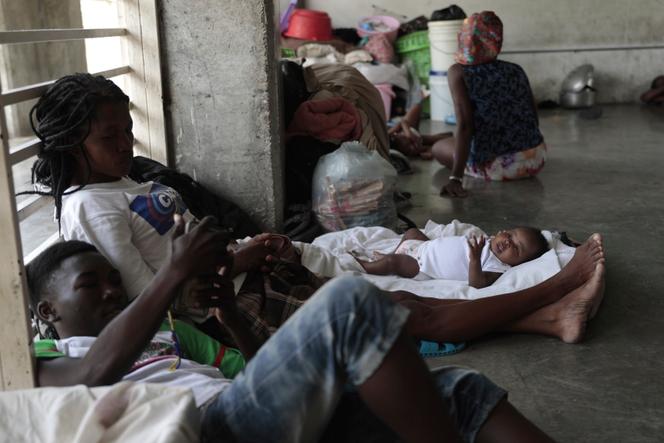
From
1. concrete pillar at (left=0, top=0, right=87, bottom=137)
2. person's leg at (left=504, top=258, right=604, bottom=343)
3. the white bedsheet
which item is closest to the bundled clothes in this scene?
the white bedsheet

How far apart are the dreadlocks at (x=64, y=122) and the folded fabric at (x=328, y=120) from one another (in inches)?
88.8

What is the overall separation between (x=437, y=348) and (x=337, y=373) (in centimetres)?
139

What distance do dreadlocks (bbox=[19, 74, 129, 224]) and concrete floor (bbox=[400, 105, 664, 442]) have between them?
1451 mm

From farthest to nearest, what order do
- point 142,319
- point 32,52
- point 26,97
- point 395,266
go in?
point 32,52 < point 395,266 < point 26,97 < point 142,319

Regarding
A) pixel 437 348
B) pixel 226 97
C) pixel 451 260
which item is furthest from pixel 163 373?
pixel 226 97

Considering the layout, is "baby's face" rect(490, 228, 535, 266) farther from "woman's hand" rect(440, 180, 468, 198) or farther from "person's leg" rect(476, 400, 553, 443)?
"woman's hand" rect(440, 180, 468, 198)

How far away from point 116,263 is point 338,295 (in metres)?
0.87

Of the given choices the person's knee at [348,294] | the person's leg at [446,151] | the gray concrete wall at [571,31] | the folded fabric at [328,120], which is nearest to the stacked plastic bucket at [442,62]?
the gray concrete wall at [571,31]

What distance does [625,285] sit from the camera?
11.1ft

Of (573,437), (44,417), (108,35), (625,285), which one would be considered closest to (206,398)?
(44,417)

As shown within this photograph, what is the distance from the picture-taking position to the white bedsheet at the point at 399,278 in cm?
305

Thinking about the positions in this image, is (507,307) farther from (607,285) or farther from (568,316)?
(607,285)

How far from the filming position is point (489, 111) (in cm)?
532

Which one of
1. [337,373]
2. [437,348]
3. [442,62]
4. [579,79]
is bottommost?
[437,348]
